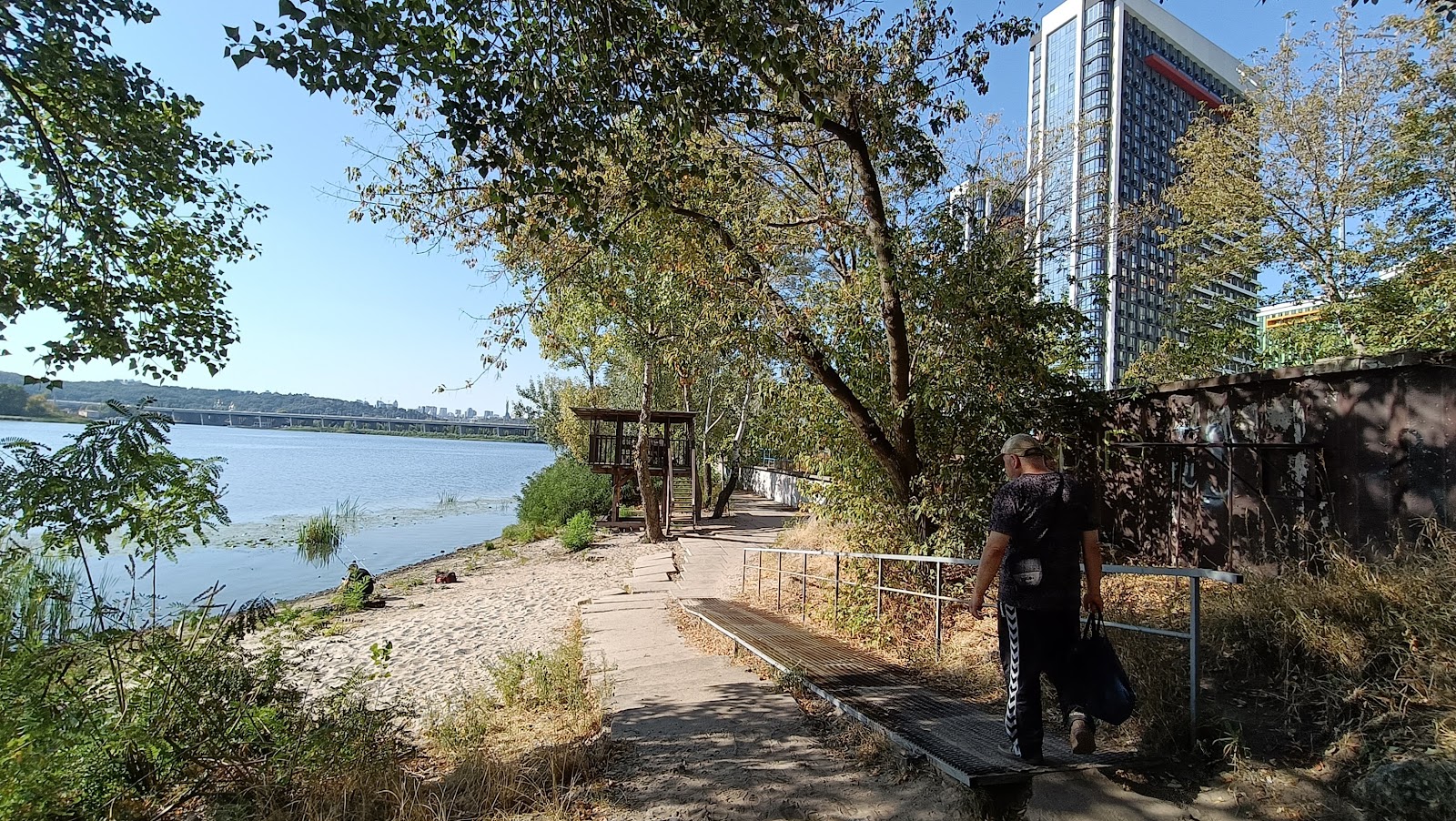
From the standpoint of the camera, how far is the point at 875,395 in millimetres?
8008

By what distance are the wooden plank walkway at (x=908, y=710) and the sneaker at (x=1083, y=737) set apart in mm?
61

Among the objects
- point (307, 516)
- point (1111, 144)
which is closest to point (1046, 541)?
point (1111, 144)

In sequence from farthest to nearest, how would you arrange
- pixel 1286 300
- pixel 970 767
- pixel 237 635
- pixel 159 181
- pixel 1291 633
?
pixel 1286 300, pixel 159 181, pixel 237 635, pixel 1291 633, pixel 970 767

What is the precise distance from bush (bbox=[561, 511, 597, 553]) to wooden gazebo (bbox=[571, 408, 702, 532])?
1731mm

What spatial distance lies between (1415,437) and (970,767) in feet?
15.8

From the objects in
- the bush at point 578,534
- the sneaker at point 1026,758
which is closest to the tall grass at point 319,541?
the bush at point 578,534

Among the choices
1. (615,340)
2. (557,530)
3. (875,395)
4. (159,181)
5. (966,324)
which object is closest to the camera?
(159,181)

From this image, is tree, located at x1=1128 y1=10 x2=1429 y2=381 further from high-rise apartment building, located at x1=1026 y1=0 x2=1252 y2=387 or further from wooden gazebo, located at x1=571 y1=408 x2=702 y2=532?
wooden gazebo, located at x1=571 y1=408 x2=702 y2=532

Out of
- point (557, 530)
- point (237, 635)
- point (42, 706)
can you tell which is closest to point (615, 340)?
point (557, 530)

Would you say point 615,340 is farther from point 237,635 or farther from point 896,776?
point 896,776

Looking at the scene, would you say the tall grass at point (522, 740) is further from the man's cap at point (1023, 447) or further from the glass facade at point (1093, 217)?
the glass facade at point (1093, 217)

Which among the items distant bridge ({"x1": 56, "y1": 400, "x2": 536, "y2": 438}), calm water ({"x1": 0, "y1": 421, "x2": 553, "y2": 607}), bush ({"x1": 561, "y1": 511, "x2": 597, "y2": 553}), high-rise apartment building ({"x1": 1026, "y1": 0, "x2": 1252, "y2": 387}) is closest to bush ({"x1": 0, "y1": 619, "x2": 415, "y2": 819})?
calm water ({"x1": 0, "y1": 421, "x2": 553, "y2": 607})

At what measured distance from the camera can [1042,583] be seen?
3539 mm

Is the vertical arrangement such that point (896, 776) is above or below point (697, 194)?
below
